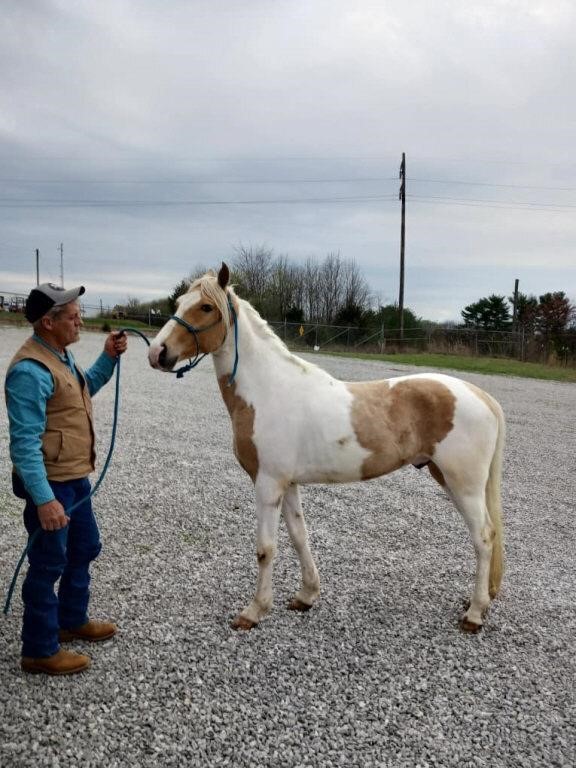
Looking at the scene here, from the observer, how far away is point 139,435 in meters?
8.39

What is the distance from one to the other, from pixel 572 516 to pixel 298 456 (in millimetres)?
4020

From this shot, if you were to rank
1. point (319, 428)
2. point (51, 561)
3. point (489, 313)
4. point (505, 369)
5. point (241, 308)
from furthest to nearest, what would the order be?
point (489, 313) → point (505, 369) → point (241, 308) → point (319, 428) → point (51, 561)

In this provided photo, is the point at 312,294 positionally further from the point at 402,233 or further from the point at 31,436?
the point at 31,436

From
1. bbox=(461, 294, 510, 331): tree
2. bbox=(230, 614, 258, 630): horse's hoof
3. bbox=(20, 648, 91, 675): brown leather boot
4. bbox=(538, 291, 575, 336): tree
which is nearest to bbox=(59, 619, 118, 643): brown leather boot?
bbox=(20, 648, 91, 675): brown leather boot

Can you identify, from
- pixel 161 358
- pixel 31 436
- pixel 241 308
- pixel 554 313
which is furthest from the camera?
pixel 554 313

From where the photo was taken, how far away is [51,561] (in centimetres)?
272

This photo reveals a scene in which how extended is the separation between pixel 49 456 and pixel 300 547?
1654 mm

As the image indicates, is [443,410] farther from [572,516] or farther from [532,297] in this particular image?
[532,297]

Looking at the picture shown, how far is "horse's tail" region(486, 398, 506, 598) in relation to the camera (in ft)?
11.5

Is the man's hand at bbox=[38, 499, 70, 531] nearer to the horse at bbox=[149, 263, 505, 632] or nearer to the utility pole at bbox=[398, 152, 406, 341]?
the horse at bbox=[149, 263, 505, 632]

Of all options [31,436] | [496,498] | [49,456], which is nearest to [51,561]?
[49,456]

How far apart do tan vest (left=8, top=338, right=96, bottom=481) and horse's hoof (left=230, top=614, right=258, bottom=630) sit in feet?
4.34

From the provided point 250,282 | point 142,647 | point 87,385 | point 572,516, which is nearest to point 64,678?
point 142,647

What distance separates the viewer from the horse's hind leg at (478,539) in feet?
11.1
